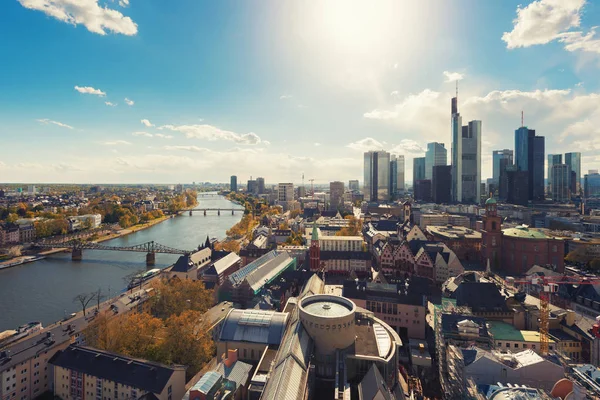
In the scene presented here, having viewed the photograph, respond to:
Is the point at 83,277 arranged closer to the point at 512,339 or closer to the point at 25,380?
the point at 25,380

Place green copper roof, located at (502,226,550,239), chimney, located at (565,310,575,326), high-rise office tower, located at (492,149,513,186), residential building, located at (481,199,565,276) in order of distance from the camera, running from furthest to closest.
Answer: high-rise office tower, located at (492,149,513,186) < green copper roof, located at (502,226,550,239) < residential building, located at (481,199,565,276) < chimney, located at (565,310,575,326)

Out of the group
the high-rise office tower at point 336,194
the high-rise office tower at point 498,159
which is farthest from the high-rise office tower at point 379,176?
the high-rise office tower at point 498,159

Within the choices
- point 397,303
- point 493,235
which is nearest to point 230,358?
point 397,303

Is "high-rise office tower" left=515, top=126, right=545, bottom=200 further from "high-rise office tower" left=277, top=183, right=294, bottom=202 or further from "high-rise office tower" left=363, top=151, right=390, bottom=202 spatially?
"high-rise office tower" left=277, top=183, right=294, bottom=202

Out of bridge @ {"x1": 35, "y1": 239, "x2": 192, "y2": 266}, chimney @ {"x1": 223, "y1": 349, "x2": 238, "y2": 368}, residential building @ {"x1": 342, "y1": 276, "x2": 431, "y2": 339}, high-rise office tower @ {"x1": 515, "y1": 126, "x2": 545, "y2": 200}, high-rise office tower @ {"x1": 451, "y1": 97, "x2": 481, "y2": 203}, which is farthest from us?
high-rise office tower @ {"x1": 515, "y1": 126, "x2": 545, "y2": 200}

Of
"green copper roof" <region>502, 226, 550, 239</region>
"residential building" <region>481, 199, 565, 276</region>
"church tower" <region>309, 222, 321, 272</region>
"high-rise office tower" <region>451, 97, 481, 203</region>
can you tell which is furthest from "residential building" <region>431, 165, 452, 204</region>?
"church tower" <region>309, 222, 321, 272</region>
